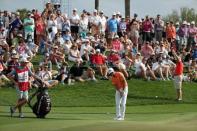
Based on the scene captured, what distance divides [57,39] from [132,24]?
5.47 meters

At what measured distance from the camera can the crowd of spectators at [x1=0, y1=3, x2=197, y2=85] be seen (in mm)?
28531

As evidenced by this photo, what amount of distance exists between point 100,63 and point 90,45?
2240 mm

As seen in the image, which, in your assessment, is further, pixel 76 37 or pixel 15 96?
pixel 76 37

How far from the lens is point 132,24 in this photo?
112ft

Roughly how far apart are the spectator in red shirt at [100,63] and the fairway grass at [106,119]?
4.71 meters

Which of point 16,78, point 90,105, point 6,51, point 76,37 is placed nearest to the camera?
point 16,78

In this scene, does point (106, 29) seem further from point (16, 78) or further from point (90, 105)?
point (16, 78)

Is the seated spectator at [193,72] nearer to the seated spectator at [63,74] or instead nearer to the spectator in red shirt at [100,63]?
the spectator in red shirt at [100,63]

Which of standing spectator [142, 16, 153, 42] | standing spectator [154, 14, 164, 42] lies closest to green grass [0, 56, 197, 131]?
standing spectator [142, 16, 153, 42]

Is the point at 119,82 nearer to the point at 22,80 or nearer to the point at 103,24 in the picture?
the point at 22,80

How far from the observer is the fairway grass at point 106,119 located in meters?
11.3

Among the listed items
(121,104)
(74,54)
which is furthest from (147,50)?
(121,104)

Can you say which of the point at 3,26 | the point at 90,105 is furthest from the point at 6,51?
the point at 90,105

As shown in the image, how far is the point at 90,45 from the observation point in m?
31.5
